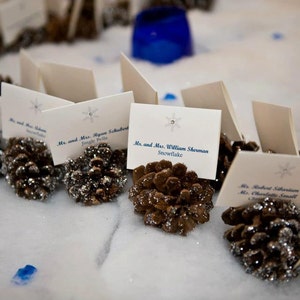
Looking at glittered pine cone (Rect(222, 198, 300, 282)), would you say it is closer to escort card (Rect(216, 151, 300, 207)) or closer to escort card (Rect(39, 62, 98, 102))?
escort card (Rect(216, 151, 300, 207))

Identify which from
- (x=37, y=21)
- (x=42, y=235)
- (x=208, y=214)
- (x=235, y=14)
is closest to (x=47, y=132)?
(x=42, y=235)

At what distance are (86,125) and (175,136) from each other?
0.50 ft

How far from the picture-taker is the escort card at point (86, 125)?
743 millimetres

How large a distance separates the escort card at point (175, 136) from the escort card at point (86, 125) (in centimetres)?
4

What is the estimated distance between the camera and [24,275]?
0.64 metres

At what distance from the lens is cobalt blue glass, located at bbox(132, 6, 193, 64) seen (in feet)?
4.16

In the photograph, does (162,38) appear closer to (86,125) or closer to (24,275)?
(86,125)

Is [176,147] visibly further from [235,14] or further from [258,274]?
[235,14]

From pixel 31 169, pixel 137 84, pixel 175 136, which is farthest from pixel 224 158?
pixel 31 169

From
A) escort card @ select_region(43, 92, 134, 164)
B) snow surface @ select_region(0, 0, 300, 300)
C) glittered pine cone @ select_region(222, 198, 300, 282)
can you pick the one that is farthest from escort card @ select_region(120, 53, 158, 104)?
glittered pine cone @ select_region(222, 198, 300, 282)

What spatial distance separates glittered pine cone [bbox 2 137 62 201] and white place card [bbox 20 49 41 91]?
0.15m

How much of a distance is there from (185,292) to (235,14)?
1.19m

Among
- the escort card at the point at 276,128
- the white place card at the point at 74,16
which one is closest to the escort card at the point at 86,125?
the escort card at the point at 276,128

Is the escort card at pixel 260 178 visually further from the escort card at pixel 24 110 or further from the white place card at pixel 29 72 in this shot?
the white place card at pixel 29 72
